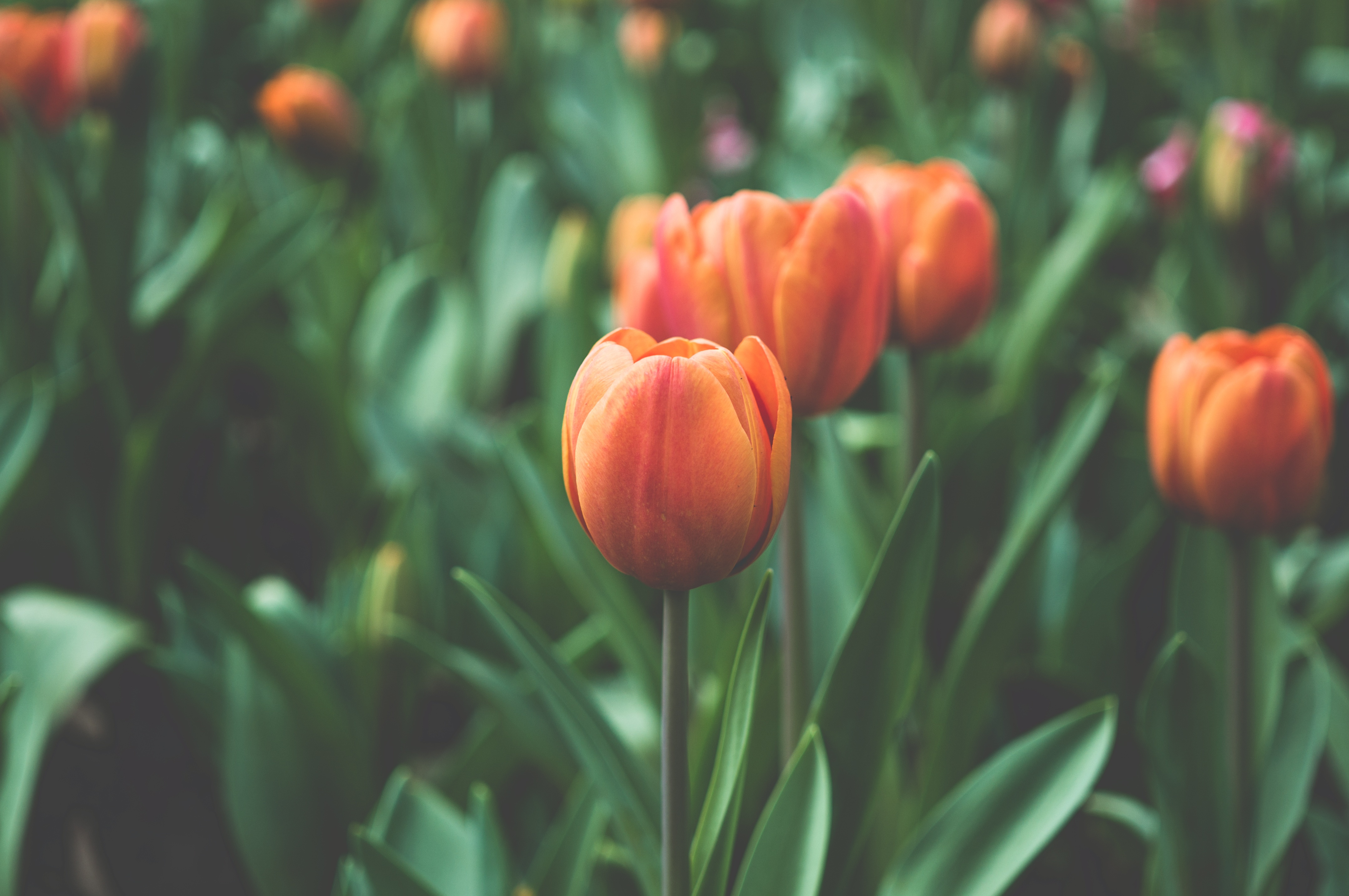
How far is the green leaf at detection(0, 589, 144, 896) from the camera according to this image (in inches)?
31.4

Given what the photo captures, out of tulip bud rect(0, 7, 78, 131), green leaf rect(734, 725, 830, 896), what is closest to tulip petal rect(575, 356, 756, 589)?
green leaf rect(734, 725, 830, 896)

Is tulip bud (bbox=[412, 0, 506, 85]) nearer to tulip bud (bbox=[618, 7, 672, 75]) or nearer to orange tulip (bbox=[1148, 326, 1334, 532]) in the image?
tulip bud (bbox=[618, 7, 672, 75])

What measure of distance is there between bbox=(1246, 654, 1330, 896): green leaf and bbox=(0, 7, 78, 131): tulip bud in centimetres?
125

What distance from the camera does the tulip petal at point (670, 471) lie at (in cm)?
42

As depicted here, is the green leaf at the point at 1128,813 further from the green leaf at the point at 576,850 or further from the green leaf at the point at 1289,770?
the green leaf at the point at 576,850

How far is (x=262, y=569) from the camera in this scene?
4.28ft

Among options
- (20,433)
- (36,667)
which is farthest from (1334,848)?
(20,433)

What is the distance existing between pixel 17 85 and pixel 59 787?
711mm

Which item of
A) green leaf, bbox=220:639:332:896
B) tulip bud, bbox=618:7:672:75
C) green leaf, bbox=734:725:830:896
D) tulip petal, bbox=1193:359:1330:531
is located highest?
tulip bud, bbox=618:7:672:75

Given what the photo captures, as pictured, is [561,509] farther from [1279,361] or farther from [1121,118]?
[1121,118]

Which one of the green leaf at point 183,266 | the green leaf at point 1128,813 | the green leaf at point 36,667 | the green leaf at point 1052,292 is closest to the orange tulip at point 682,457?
the green leaf at point 1128,813

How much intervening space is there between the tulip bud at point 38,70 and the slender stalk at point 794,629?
1.00 metres

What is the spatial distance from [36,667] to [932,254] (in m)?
0.77

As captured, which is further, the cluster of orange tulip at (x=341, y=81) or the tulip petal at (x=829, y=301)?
the cluster of orange tulip at (x=341, y=81)
